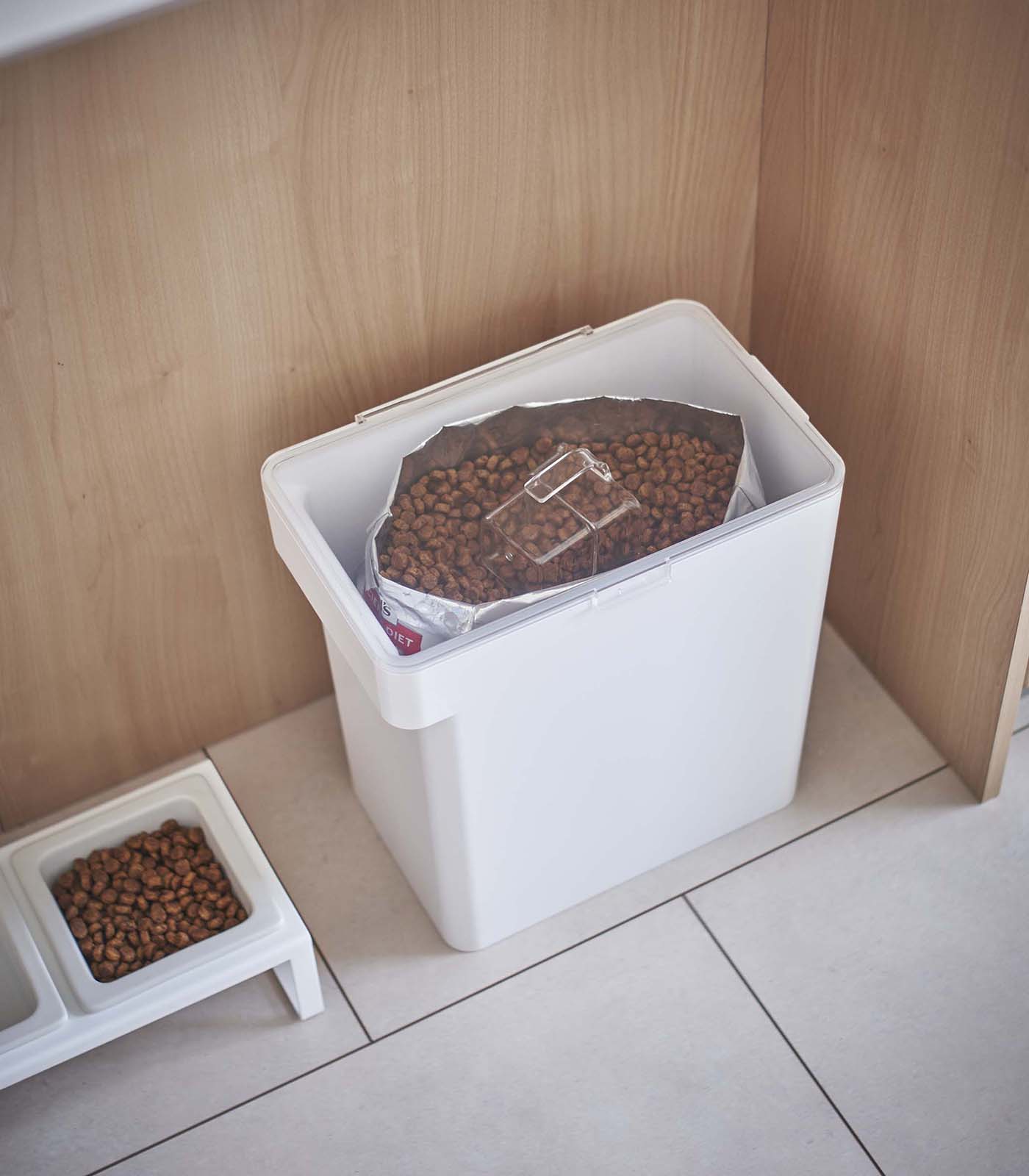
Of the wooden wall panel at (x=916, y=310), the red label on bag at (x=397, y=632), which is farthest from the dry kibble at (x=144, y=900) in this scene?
the wooden wall panel at (x=916, y=310)

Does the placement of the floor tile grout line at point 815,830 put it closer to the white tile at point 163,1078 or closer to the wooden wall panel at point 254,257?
the white tile at point 163,1078

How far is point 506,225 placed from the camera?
1.51m

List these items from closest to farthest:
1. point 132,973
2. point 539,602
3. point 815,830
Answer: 1. point 539,602
2. point 132,973
3. point 815,830

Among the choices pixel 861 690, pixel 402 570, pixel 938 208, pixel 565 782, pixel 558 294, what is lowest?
pixel 861 690

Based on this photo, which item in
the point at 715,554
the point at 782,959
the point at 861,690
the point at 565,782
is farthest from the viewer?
the point at 861,690

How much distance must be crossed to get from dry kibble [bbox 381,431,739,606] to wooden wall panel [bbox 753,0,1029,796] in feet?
0.80

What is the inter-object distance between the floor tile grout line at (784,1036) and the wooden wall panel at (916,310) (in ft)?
1.17

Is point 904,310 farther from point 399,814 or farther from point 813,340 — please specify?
point 399,814

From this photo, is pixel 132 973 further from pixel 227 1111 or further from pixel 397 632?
pixel 397 632

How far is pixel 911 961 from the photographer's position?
1569 mm

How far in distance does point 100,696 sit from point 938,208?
101 cm

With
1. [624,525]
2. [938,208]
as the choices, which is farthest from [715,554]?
[938,208]

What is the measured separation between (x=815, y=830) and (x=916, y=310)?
1.94ft

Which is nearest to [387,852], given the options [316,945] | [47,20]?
[316,945]
